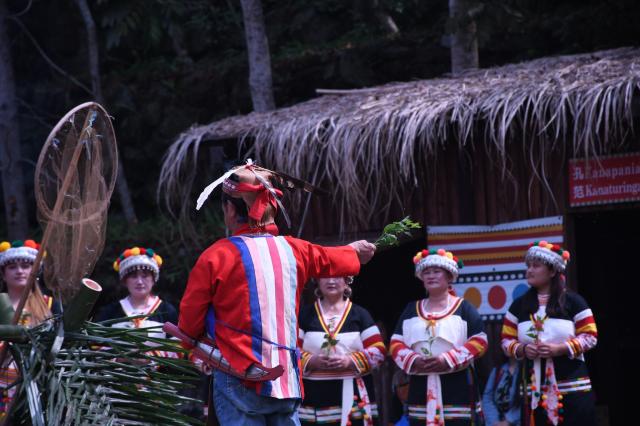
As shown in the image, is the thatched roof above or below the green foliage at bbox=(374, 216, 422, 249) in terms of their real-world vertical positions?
above

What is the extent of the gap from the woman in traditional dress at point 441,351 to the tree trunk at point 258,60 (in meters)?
4.14

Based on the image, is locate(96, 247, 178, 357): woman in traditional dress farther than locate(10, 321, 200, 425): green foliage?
Yes

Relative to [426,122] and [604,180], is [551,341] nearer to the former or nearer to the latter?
[604,180]

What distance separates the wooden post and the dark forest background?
7.00 meters

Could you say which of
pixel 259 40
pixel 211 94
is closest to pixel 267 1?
pixel 211 94

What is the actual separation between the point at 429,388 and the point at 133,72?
7.11 m

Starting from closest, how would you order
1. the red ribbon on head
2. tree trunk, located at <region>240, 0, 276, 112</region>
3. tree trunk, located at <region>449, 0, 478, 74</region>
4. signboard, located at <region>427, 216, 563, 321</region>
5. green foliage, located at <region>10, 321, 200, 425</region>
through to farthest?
1. green foliage, located at <region>10, 321, 200, 425</region>
2. the red ribbon on head
3. signboard, located at <region>427, 216, 563, 321</region>
4. tree trunk, located at <region>449, 0, 478, 74</region>
5. tree trunk, located at <region>240, 0, 276, 112</region>

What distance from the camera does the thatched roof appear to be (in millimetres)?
6684

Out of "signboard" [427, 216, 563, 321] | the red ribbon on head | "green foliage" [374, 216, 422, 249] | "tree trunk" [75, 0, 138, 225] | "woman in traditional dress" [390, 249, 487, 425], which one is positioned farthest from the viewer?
"tree trunk" [75, 0, 138, 225]

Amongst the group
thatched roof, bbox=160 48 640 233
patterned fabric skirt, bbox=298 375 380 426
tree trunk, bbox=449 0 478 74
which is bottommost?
patterned fabric skirt, bbox=298 375 380 426

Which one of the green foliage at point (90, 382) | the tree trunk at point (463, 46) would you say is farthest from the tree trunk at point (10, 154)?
the green foliage at point (90, 382)

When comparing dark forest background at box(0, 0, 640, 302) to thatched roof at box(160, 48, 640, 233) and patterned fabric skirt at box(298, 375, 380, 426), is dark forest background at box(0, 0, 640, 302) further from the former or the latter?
patterned fabric skirt at box(298, 375, 380, 426)

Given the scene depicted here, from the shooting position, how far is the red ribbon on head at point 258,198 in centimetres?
411

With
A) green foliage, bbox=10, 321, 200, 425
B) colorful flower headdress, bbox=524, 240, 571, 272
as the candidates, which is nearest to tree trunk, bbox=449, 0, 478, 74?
colorful flower headdress, bbox=524, 240, 571, 272
